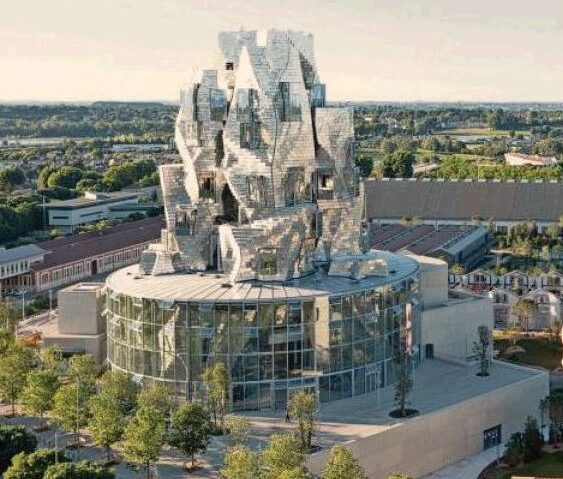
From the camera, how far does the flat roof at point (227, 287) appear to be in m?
46.4

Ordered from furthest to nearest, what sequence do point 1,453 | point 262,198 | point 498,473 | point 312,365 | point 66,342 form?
point 66,342 → point 262,198 → point 312,365 → point 498,473 → point 1,453

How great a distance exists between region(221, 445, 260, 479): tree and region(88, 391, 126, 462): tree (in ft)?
19.4

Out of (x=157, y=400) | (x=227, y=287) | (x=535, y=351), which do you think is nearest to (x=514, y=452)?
(x=227, y=287)

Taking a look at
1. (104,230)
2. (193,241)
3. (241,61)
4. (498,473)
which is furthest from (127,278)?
(104,230)

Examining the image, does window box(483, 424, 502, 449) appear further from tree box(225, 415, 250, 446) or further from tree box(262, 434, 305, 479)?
tree box(262, 434, 305, 479)

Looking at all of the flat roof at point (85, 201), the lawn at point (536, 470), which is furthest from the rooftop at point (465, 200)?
the lawn at point (536, 470)

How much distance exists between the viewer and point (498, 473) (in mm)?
43750

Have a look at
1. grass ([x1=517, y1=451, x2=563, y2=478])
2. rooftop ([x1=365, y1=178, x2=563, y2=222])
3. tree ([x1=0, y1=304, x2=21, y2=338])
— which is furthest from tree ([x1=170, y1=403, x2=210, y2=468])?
rooftop ([x1=365, y1=178, x2=563, y2=222])

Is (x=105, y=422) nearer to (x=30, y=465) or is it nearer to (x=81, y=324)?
(x=30, y=465)

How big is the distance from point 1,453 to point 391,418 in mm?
15961

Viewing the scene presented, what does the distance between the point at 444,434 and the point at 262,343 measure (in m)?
8.77

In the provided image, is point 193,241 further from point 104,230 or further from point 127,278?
point 104,230

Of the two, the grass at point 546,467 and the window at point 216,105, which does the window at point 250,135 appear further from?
the grass at point 546,467

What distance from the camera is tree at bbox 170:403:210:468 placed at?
39312mm
